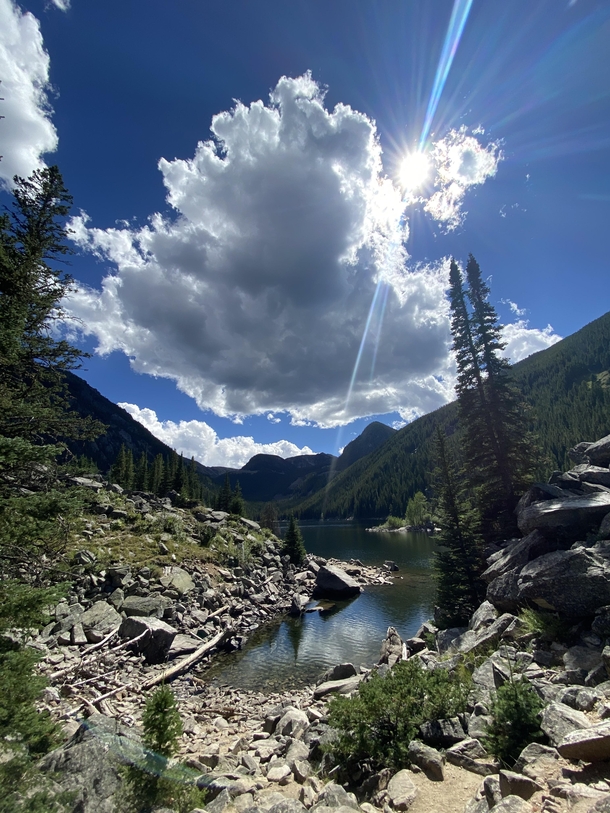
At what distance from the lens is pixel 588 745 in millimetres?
5609

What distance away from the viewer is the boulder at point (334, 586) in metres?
38.5

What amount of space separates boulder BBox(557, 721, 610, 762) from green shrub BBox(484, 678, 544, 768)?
1019mm

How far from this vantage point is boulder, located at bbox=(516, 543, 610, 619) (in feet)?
37.9

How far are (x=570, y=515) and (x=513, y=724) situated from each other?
1184cm

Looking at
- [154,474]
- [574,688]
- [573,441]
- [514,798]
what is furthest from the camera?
[573,441]

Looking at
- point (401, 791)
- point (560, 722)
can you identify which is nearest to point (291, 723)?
point (401, 791)

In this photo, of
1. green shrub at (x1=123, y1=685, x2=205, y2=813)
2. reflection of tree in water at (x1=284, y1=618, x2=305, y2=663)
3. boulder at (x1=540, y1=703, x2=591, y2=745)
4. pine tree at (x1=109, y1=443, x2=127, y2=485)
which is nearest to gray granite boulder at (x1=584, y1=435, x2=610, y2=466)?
boulder at (x1=540, y1=703, x2=591, y2=745)

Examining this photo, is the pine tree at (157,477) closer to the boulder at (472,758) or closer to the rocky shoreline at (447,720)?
the rocky shoreline at (447,720)

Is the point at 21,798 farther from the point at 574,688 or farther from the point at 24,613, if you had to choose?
the point at 574,688

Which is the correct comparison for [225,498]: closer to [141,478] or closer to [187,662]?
[141,478]

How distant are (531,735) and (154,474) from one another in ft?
282

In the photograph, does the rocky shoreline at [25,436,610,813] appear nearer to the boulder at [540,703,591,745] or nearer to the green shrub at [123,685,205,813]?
the boulder at [540,703,591,745]

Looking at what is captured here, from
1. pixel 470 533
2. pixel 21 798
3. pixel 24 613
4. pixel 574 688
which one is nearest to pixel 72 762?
pixel 21 798

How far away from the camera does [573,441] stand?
5364 inches
